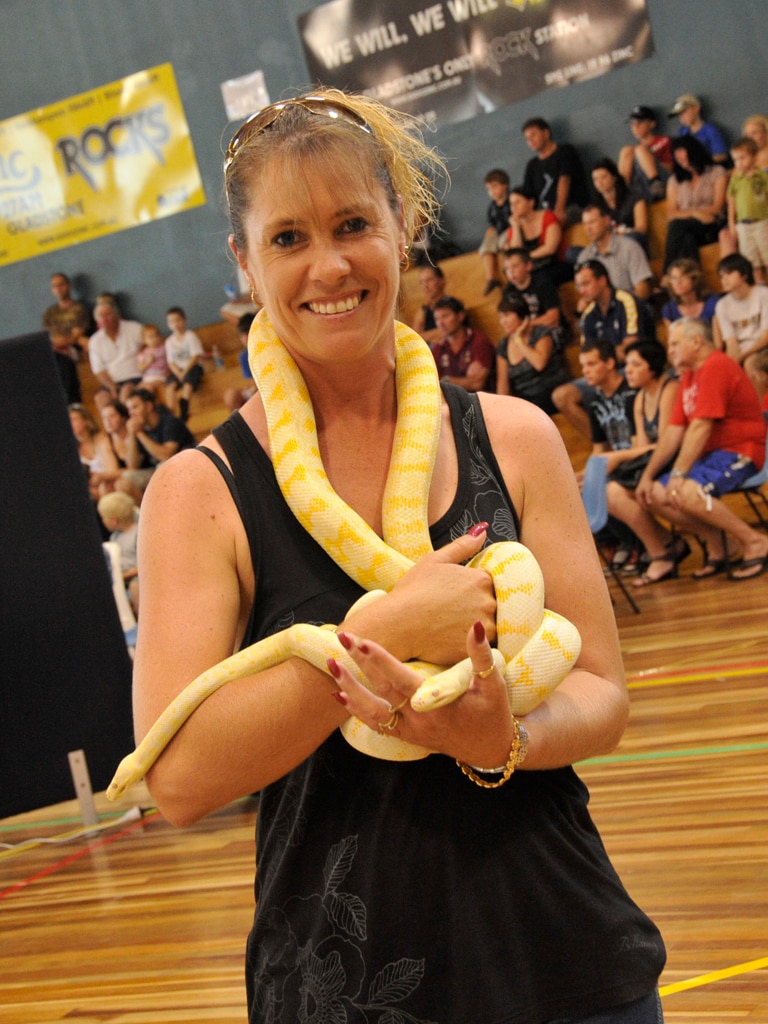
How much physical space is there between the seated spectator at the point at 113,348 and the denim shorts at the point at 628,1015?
11.7 meters

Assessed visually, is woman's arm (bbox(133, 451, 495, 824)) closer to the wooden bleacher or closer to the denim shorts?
the denim shorts

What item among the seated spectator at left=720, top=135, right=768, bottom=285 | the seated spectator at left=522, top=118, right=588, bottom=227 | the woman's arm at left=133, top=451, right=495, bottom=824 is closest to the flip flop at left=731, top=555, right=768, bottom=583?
the seated spectator at left=720, top=135, right=768, bottom=285

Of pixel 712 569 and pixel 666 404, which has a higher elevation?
pixel 666 404

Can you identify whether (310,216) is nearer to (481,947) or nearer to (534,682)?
(534,682)

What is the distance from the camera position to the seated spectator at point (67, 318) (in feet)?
42.5

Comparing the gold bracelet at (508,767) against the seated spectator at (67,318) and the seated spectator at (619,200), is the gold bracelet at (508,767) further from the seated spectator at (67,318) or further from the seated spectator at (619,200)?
the seated spectator at (67,318)

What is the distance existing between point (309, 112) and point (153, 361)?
36.9ft

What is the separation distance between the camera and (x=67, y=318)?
42.5ft

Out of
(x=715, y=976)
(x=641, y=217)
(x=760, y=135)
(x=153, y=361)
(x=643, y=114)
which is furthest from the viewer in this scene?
(x=153, y=361)

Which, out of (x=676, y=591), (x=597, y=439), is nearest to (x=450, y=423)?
(x=676, y=591)

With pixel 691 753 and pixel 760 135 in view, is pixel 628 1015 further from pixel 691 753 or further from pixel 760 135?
pixel 760 135

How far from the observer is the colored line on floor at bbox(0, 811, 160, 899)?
4200mm

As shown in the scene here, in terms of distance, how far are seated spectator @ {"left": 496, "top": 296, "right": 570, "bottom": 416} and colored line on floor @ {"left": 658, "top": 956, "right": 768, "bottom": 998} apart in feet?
21.0

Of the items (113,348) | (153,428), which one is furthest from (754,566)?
(113,348)
